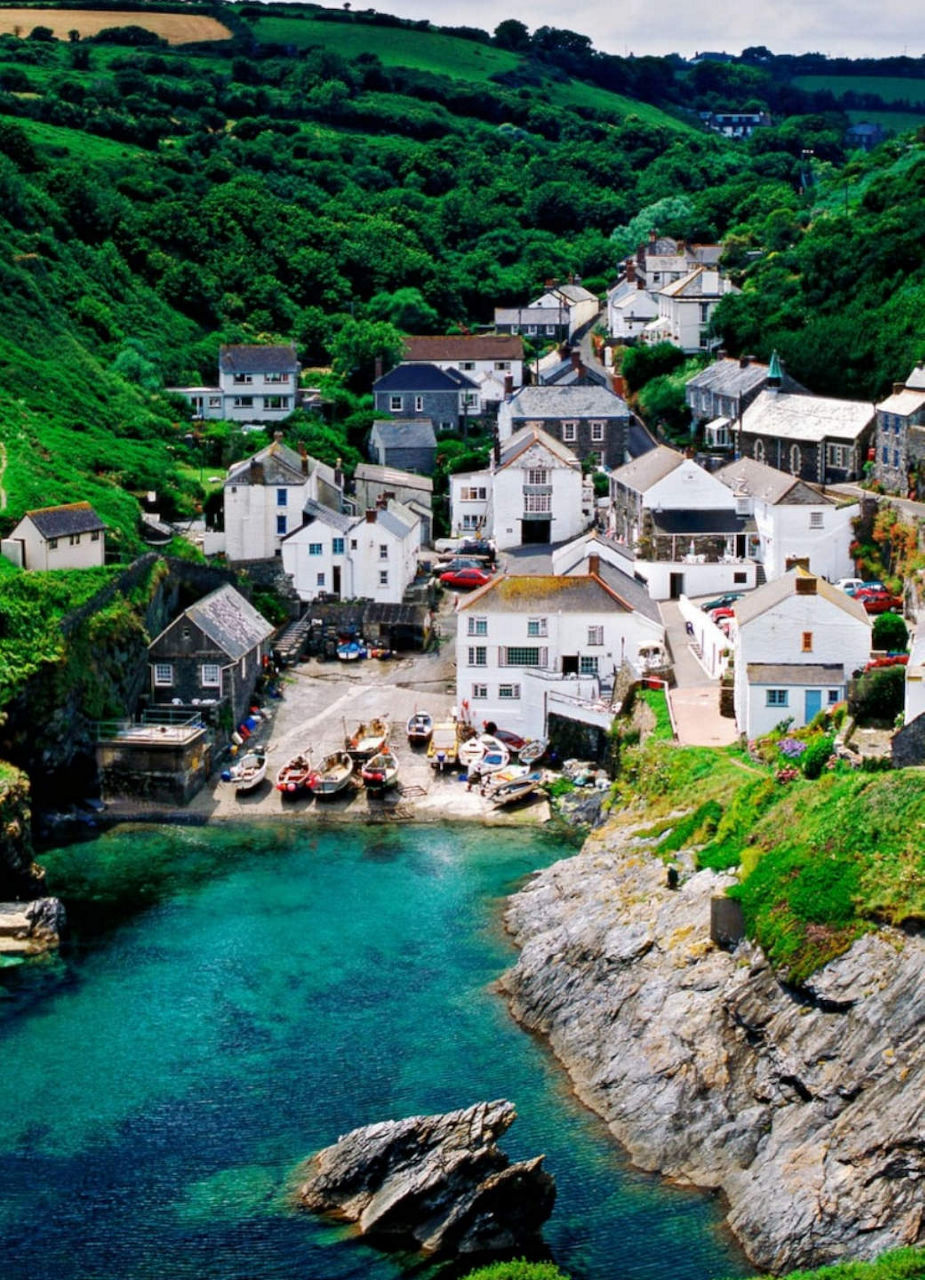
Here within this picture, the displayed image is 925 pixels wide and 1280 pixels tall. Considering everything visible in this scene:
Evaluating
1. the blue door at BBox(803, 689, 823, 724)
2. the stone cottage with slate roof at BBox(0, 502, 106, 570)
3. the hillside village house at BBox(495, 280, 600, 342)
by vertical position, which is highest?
the hillside village house at BBox(495, 280, 600, 342)

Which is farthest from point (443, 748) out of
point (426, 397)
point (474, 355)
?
point (474, 355)

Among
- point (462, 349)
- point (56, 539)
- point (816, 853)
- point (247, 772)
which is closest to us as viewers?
point (816, 853)

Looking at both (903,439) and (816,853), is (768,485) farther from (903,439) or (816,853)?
(816,853)

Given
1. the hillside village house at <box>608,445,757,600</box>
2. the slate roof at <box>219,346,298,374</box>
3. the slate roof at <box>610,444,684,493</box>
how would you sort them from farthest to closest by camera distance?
the slate roof at <box>219,346,298,374</box>
the slate roof at <box>610,444,684,493</box>
the hillside village house at <box>608,445,757,600</box>

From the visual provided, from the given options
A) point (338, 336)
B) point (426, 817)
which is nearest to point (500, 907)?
point (426, 817)

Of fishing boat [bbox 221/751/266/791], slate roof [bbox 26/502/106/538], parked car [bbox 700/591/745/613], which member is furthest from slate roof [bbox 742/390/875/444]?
fishing boat [bbox 221/751/266/791]

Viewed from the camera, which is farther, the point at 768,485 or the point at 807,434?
the point at 807,434

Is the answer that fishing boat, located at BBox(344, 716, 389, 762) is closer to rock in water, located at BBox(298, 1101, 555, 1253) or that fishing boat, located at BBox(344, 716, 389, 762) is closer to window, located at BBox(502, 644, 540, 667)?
window, located at BBox(502, 644, 540, 667)
